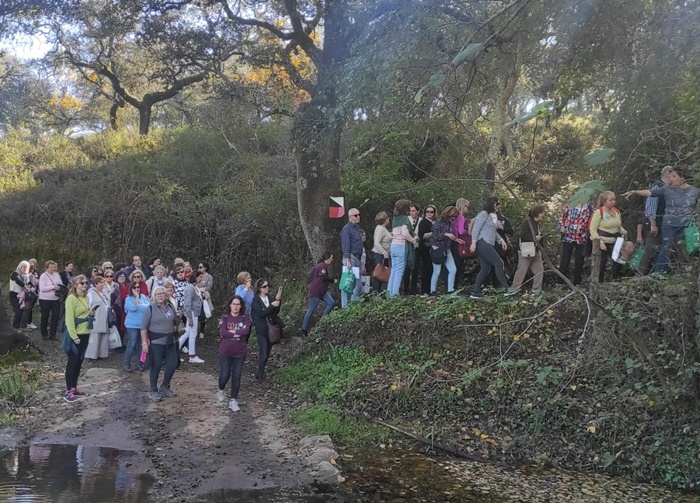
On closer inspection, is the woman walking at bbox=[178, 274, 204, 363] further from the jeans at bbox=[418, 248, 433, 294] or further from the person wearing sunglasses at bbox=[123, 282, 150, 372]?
the jeans at bbox=[418, 248, 433, 294]

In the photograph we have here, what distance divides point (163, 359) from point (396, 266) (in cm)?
413

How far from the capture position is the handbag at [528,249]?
9.17 m

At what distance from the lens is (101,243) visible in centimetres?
1642

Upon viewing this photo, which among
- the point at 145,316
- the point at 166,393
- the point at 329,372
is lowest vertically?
the point at 166,393

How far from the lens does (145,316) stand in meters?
8.23

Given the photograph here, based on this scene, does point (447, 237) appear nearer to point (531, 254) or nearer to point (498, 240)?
point (498, 240)

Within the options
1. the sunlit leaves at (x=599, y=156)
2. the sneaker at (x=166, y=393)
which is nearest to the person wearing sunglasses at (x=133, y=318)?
the sneaker at (x=166, y=393)

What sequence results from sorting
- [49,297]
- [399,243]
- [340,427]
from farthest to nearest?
1. [49,297]
2. [399,243]
3. [340,427]

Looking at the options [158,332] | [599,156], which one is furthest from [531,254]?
[599,156]

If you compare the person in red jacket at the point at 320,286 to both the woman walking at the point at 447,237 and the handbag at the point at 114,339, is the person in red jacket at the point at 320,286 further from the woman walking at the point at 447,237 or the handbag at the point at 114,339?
the handbag at the point at 114,339

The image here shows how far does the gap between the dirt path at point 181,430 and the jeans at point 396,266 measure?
2758 mm

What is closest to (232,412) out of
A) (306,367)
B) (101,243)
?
(306,367)

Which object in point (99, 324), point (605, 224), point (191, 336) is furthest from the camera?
point (191, 336)

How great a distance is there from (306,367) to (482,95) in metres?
5.78
